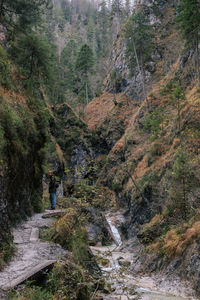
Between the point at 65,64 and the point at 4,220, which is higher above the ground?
the point at 65,64

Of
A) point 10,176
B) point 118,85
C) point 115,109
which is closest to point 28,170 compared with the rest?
point 10,176

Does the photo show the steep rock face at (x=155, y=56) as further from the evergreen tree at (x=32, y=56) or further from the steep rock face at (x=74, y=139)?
the evergreen tree at (x=32, y=56)

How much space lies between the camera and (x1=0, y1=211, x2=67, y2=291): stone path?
521 cm

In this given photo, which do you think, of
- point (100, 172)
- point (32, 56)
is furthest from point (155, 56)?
point (32, 56)

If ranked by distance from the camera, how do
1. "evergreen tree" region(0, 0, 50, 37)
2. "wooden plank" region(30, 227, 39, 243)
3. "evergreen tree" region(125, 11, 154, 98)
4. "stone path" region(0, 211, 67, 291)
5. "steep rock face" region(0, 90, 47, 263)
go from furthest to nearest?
"evergreen tree" region(125, 11, 154, 98) < "evergreen tree" region(0, 0, 50, 37) < "wooden plank" region(30, 227, 39, 243) < "steep rock face" region(0, 90, 47, 263) < "stone path" region(0, 211, 67, 291)

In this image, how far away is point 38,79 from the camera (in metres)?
15.3

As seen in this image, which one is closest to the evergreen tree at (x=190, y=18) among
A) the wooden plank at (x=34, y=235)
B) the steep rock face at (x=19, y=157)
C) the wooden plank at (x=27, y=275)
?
the steep rock face at (x=19, y=157)

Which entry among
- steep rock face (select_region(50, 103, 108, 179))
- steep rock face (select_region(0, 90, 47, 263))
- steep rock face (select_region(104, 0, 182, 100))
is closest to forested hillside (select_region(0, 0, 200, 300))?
steep rock face (select_region(0, 90, 47, 263))

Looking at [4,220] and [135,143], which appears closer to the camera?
[4,220]

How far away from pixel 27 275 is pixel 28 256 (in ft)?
4.65

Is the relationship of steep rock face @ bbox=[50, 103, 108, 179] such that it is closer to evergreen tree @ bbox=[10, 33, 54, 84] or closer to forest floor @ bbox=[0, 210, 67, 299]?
evergreen tree @ bbox=[10, 33, 54, 84]

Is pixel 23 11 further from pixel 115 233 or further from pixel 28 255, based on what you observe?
pixel 115 233

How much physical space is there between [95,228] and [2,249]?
16018 mm

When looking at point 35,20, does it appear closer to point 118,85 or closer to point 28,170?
point 28,170
